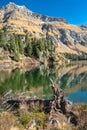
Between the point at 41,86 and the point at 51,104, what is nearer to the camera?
the point at 51,104

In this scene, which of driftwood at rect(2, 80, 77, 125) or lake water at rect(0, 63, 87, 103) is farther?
lake water at rect(0, 63, 87, 103)

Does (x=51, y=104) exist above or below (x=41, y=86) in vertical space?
above

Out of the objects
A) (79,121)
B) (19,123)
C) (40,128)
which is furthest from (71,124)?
(19,123)

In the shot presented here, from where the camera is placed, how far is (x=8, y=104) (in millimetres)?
24297

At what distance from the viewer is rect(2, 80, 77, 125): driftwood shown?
76.1ft

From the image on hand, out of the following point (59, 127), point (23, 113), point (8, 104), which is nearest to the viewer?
point (59, 127)

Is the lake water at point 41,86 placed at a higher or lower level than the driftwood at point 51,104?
lower

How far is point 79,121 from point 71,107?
1.73 m

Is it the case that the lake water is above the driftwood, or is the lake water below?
below

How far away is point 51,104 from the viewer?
23.4 metres

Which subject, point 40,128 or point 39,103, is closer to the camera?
point 40,128

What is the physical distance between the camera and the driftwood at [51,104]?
913 inches

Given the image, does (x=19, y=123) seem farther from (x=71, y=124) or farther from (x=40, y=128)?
(x=71, y=124)

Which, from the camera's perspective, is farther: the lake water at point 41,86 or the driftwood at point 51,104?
the lake water at point 41,86
